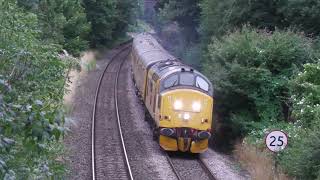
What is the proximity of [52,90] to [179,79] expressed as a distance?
7.01m

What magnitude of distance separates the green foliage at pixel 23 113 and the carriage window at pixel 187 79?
236 inches

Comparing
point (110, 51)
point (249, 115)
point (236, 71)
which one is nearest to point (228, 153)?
point (249, 115)

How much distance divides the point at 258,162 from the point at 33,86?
8514mm

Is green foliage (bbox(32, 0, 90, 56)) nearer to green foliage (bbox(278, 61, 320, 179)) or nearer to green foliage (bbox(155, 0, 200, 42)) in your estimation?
green foliage (bbox(155, 0, 200, 42))

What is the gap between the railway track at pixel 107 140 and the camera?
1600 centimetres

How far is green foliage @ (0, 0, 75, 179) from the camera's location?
5395 millimetres

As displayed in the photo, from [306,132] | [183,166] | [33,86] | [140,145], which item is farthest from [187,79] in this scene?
[33,86]

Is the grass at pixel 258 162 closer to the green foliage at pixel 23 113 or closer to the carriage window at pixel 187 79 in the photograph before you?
the carriage window at pixel 187 79

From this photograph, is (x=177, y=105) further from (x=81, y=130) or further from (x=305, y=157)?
(x=305, y=157)

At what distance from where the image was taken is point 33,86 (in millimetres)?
10727

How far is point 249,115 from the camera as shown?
2173 cm

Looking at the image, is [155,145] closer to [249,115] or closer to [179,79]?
[179,79]

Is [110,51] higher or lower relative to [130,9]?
lower

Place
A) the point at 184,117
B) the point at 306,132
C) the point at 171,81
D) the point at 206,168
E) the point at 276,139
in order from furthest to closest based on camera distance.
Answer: the point at 171,81 < the point at 184,117 < the point at 206,168 < the point at 306,132 < the point at 276,139
